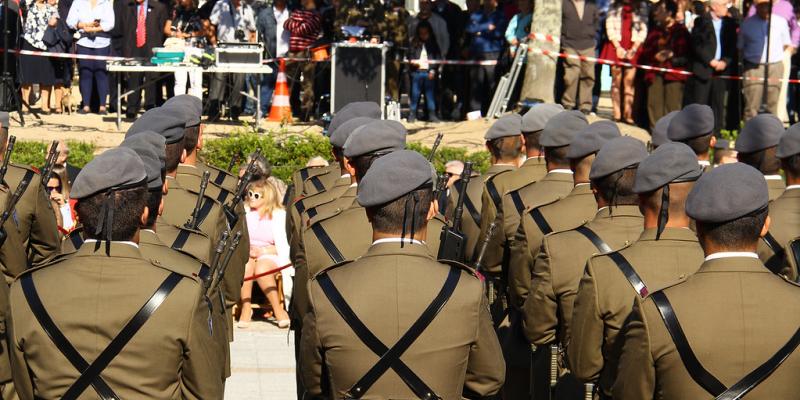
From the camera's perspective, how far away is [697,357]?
4.89 meters

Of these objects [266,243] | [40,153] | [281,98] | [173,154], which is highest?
[173,154]

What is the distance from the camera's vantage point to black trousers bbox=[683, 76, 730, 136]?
60.5 ft

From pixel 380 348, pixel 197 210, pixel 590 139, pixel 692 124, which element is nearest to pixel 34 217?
pixel 197 210

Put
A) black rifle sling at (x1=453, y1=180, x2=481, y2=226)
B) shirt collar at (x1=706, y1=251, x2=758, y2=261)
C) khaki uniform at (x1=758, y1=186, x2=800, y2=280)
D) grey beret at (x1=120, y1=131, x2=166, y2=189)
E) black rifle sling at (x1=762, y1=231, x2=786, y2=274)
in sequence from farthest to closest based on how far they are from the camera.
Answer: black rifle sling at (x1=453, y1=180, x2=481, y2=226) → khaki uniform at (x1=758, y1=186, x2=800, y2=280) → black rifle sling at (x1=762, y1=231, x2=786, y2=274) → grey beret at (x1=120, y1=131, x2=166, y2=189) → shirt collar at (x1=706, y1=251, x2=758, y2=261)

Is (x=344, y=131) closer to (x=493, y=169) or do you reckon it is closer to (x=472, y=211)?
(x=472, y=211)

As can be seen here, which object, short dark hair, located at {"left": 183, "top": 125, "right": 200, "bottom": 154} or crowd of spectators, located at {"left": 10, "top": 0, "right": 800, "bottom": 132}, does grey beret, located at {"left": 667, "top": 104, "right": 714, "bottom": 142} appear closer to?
short dark hair, located at {"left": 183, "top": 125, "right": 200, "bottom": 154}

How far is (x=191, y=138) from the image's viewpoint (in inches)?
331

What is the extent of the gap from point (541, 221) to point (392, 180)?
7.60 ft

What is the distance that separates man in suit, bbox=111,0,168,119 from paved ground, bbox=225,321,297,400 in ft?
28.9

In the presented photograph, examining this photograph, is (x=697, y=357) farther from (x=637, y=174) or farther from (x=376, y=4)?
(x=376, y=4)

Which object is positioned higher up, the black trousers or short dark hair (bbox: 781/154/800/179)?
short dark hair (bbox: 781/154/800/179)

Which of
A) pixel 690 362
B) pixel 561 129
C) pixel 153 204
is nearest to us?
pixel 690 362

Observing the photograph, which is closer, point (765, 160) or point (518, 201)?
point (518, 201)

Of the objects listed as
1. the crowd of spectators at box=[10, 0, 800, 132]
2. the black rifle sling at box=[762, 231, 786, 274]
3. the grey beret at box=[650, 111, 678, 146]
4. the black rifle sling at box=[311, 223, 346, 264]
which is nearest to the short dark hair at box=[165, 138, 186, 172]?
the black rifle sling at box=[311, 223, 346, 264]
